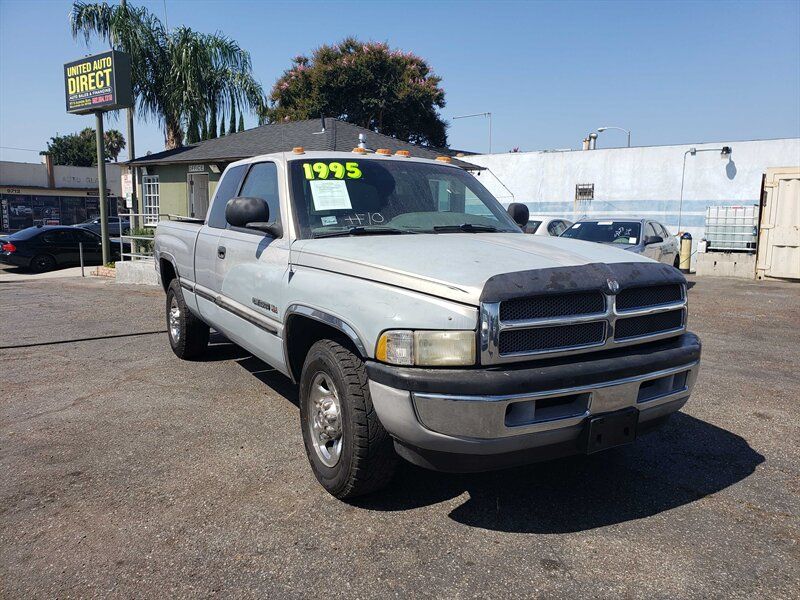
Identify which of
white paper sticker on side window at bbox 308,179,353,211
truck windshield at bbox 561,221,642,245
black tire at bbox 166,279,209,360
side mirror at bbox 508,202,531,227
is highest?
white paper sticker on side window at bbox 308,179,353,211

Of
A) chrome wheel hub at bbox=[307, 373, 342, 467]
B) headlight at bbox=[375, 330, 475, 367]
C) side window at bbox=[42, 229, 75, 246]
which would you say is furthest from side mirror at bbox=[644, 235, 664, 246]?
side window at bbox=[42, 229, 75, 246]

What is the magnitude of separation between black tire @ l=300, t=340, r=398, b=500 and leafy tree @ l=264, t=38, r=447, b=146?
33.2 m

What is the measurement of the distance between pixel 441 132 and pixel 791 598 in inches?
1504

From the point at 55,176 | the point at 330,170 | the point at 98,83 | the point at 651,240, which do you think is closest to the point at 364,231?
the point at 330,170

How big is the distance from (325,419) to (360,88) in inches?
1348

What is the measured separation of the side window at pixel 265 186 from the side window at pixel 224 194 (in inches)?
8.8

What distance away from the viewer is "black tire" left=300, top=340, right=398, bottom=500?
2949 mm

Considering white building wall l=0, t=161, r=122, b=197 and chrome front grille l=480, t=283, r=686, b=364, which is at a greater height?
white building wall l=0, t=161, r=122, b=197

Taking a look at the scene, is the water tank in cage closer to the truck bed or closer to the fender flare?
the truck bed

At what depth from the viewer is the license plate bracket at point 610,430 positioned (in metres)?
2.80

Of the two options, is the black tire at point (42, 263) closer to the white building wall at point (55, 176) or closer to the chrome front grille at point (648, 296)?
the chrome front grille at point (648, 296)

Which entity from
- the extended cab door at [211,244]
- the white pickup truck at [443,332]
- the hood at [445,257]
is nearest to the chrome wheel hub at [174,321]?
the extended cab door at [211,244]

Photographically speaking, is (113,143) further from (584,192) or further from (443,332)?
(443,332)

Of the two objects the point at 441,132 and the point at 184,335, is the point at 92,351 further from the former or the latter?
the point at 441,132
